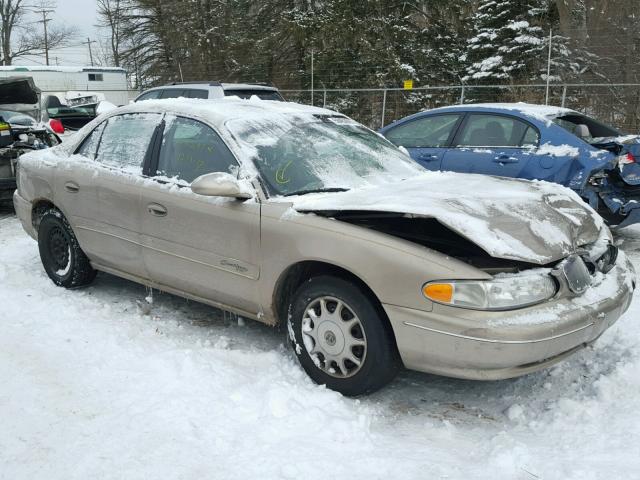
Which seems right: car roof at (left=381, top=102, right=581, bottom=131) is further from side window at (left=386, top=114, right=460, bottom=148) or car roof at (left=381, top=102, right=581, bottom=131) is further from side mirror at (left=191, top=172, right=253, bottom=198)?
side mirror at (left=191, top=172, right=253, bottom=198)

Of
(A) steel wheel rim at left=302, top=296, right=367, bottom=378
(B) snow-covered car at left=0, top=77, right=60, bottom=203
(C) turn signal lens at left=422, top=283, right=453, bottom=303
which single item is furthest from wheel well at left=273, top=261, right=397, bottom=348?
(B) snow-covered car at left=0, top=77, right=60, bottom=203

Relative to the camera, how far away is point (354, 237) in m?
3.19

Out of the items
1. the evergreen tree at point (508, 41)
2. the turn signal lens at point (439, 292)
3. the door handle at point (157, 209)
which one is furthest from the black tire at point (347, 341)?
the evergreen tree at point (508, 41)

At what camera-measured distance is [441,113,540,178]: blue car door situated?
21.1 ft

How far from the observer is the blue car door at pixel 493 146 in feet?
21.1

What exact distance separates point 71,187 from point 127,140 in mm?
664

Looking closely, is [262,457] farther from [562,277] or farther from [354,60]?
[354,60]

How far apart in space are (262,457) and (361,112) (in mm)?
17542

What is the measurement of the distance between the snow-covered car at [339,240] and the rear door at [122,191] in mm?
15

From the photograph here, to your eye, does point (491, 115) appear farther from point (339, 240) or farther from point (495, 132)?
point (339, 240)

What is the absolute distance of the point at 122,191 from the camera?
436 centimetres

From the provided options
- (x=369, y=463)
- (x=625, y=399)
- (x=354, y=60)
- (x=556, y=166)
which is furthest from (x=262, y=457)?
(x=354, y=60)

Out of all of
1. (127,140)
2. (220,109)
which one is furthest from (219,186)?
(127,140)

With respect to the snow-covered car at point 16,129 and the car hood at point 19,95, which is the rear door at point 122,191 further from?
the car hood at point 19,95
